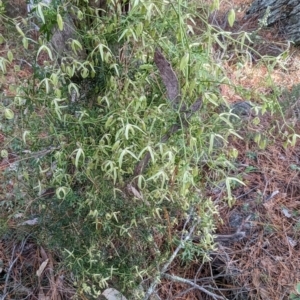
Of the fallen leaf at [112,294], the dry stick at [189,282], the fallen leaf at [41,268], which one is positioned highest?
the fallen leaf at [112,294]

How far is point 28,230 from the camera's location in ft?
6.03

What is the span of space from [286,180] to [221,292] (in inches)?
31.8

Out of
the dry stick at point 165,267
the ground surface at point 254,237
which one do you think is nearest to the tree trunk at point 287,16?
the ground surface at point 254,237

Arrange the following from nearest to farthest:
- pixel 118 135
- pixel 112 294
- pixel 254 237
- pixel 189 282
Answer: pixel 118 135, pixel 112 294, pixel 189 282, pixel 254 237

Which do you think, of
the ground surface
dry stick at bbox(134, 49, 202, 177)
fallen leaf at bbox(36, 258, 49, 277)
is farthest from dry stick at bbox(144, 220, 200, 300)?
dry stick at bbox(134, 49, 202, 177)

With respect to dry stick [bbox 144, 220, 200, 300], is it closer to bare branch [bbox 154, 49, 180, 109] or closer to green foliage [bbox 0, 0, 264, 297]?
green foliage [bbox 0, 0, 264, 297]

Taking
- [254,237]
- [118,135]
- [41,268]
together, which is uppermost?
[118,135]

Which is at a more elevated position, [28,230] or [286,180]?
[28,230]

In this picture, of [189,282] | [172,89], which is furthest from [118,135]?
[189,282]

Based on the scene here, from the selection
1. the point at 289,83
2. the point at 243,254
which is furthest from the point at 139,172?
the point at 289,83

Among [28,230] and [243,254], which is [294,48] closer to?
[243,254]

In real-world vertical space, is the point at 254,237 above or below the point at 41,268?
below

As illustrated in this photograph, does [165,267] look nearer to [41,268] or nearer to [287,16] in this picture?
[41,268]

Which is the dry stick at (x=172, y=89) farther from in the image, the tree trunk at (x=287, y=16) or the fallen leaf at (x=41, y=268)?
the tree trunk at (x=287, y=16)
